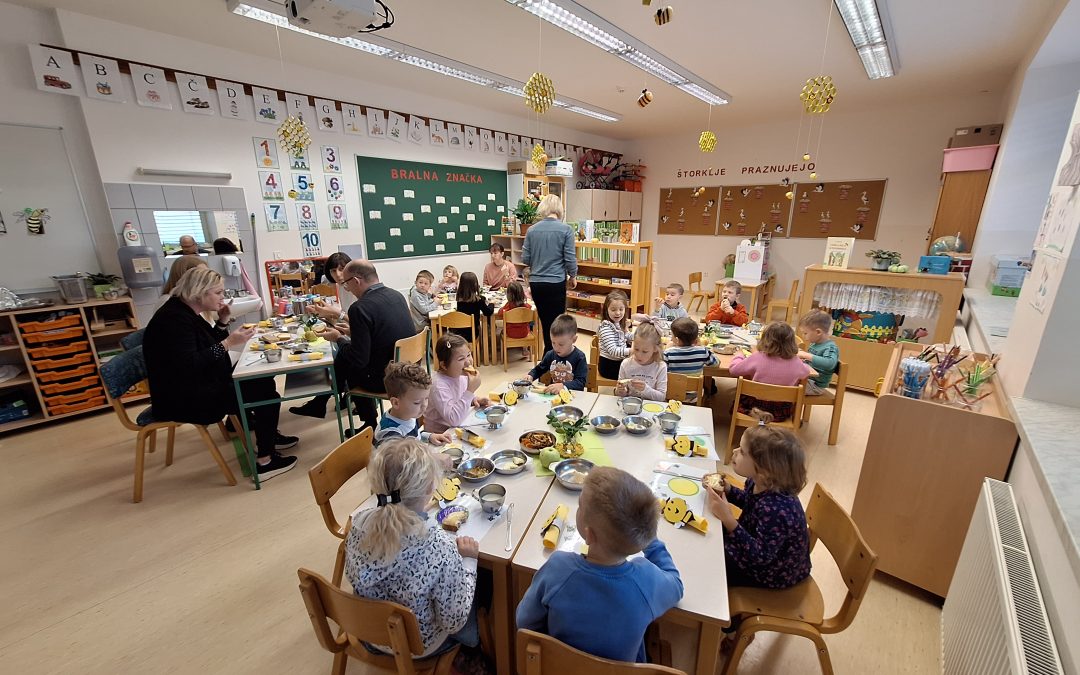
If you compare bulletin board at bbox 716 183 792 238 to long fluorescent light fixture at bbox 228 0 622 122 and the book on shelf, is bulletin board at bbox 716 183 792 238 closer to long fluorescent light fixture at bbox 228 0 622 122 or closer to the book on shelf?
the book on shelf

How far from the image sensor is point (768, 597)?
152 centimetres

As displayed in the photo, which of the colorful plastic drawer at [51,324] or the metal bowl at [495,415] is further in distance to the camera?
the colorful plastic drawer at [51,324]

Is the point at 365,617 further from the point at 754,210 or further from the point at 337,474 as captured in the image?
the point at 754,210

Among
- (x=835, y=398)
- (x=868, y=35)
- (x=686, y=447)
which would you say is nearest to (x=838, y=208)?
(x=868, y=35)

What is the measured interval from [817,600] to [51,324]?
5611mm

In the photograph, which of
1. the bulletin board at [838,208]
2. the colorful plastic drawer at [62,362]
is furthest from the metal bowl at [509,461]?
the bulletin board at [838,208]

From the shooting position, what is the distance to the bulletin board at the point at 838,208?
6781 millimetres

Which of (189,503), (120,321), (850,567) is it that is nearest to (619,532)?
(850,567)

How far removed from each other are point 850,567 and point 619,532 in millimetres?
875

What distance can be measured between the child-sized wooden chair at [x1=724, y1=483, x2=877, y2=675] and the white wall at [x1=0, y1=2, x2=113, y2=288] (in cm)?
573

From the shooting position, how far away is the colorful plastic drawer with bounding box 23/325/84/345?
3.50 meters

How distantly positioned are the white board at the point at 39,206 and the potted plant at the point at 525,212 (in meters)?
4.97

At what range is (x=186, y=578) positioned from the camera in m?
2.18

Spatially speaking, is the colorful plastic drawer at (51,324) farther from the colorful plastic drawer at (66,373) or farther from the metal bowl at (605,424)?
the metal bowl at (605,424)
